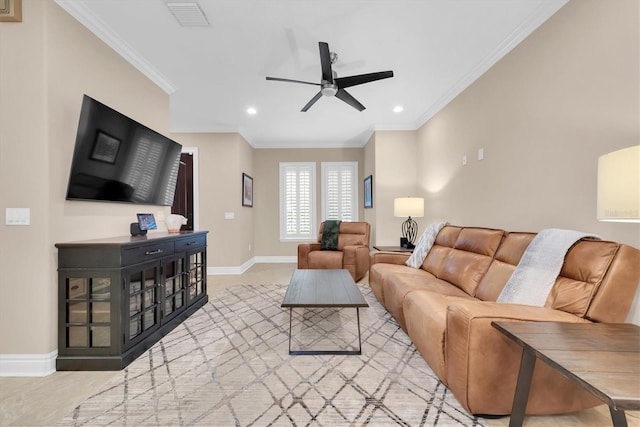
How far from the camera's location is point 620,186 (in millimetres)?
1122

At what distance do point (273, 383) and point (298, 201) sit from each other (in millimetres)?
4699

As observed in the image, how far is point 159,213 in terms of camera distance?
128 inches

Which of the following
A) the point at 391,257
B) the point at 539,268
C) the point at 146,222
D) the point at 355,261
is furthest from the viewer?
the point at 355,261

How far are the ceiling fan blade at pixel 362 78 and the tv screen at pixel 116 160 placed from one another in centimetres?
206

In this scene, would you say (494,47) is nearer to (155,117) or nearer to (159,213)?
(155,117)

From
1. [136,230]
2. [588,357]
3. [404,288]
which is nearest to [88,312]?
[136,230]

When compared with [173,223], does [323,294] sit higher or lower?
lower

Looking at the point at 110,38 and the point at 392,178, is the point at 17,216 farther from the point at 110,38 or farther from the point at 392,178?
the point at 392,178

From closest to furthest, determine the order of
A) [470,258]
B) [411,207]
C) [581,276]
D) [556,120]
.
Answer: [581,276], [556,120], [470,258], [411,207]

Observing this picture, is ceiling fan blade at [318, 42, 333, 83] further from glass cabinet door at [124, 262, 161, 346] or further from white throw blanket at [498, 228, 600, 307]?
glass cabinet door at [124, 262, 161, 346]

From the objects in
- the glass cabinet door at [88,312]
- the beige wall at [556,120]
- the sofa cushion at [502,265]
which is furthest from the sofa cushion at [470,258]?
the glass cabinet door at [88,312]

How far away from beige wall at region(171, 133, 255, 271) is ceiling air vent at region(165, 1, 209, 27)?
2815 mm

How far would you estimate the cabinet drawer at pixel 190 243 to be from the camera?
280cm

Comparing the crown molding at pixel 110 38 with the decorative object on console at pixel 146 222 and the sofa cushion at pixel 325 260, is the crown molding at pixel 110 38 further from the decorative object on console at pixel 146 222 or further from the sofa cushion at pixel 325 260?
the sofa cushion at pixel 325 260
